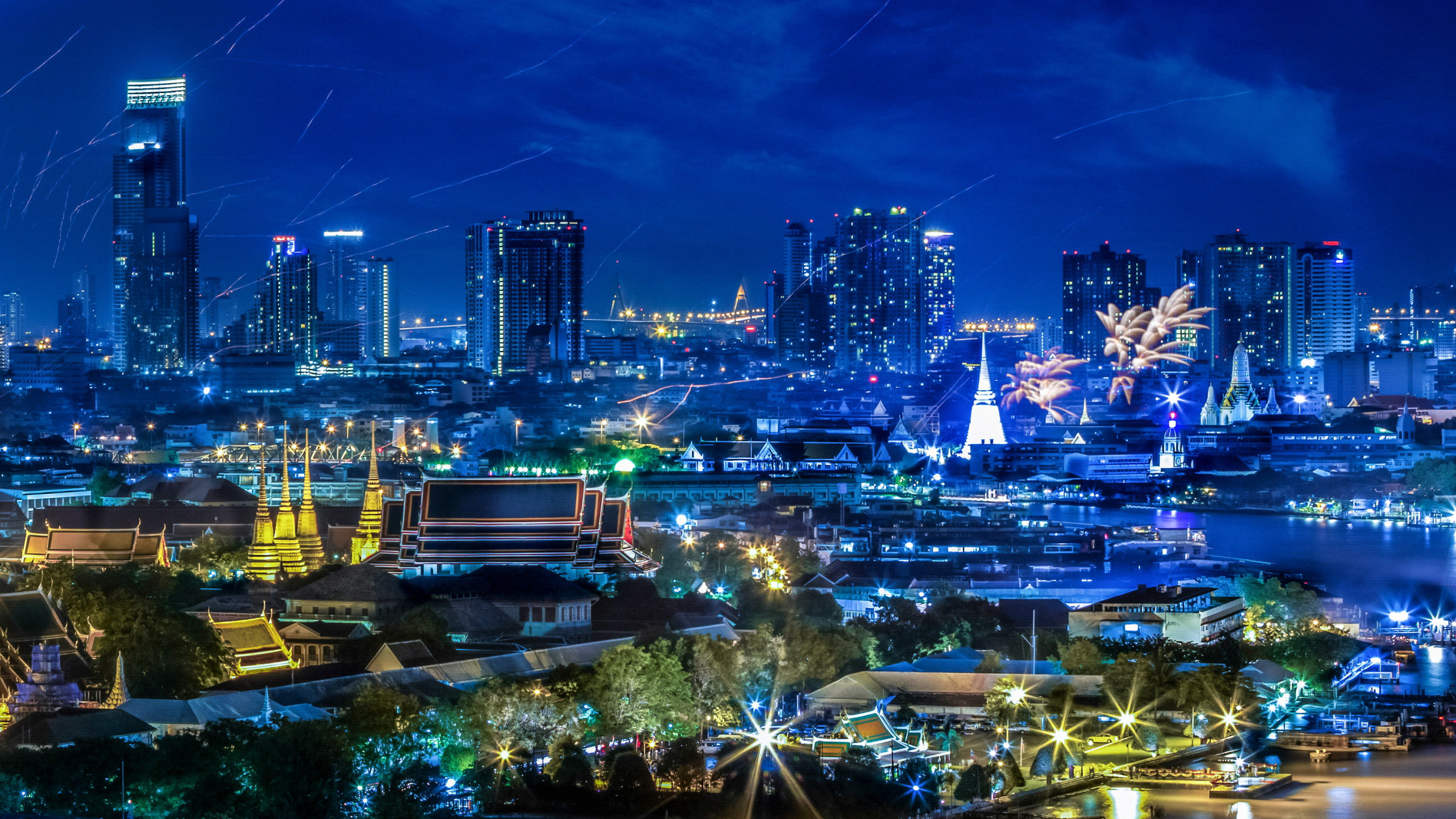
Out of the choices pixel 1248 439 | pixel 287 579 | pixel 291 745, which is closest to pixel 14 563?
pixel 287 579

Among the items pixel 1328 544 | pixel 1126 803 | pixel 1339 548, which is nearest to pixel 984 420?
pixel 1328 544

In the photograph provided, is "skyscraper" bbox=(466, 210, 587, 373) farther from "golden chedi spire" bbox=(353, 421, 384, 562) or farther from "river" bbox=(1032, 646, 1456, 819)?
"river" bbox=(1032, 646, 1456, 819)

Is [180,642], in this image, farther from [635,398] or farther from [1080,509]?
[635,398]

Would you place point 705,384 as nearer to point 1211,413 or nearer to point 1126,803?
point 1211,413

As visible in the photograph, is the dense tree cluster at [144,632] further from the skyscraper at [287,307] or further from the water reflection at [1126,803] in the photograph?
the skyscraper at [287,307]

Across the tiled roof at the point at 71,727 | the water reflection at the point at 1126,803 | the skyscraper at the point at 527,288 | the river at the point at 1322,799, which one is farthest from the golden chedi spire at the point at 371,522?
the skyscraper at the point at 527,288

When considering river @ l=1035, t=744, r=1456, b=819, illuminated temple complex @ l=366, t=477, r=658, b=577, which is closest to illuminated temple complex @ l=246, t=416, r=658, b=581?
illuminated temple complex @ l=366, t=477, r=658, b=577

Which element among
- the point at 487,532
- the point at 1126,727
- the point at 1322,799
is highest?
the point at 487,532
